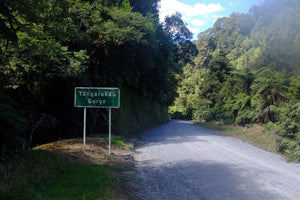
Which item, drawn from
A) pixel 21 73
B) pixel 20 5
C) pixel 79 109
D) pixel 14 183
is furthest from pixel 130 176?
pixel 79 109

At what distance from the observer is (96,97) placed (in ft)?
33.9

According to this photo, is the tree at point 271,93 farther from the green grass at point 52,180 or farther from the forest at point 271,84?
the green grass at point 52,180

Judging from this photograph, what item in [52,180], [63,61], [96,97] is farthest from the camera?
[63,61]

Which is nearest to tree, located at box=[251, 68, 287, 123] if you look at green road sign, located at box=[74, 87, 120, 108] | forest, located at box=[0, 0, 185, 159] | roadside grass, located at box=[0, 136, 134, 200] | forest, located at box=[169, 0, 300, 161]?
forest, located at box=[169, 0, 300, 161]

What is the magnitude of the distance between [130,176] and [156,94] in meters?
23.6

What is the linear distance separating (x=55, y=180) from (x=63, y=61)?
7206 mm

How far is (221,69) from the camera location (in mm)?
41750

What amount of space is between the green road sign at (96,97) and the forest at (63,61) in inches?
57.1

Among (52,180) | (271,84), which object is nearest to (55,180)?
(52,180)

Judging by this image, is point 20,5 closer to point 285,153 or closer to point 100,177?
point 100,177

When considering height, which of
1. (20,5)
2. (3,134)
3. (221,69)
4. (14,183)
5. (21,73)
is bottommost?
(14,183)

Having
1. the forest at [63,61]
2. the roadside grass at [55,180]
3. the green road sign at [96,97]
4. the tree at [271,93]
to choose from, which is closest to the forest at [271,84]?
the tree at [271,93]

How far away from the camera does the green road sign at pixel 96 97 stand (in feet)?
33.6

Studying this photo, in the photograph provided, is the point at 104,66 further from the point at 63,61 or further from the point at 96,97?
the point at 96,97
